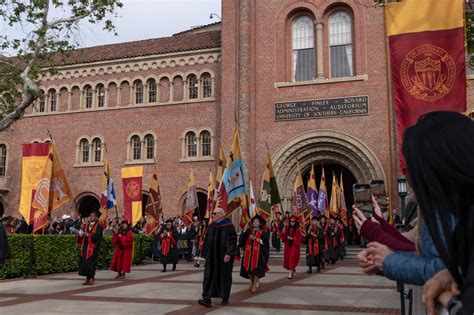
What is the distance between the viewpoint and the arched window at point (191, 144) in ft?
92.0

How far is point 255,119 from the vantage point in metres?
26.2

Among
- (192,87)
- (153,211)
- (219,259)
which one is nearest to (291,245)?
(219,259)

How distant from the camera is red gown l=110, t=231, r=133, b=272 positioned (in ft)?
47.5

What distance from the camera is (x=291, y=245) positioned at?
1458 centimetres

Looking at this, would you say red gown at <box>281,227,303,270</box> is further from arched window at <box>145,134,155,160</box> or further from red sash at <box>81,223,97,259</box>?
arched window at <box>145,134,155,160</box>

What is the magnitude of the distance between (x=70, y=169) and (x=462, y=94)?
89.4ft

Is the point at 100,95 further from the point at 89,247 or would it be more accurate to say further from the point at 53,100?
the point at 89,247

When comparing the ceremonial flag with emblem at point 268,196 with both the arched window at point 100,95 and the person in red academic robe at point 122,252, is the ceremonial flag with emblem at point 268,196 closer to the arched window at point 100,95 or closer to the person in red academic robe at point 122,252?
the person in red academic robe at point 122,252

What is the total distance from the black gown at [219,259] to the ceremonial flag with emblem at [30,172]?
7.18 metres

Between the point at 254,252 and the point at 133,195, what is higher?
the point at 133,195

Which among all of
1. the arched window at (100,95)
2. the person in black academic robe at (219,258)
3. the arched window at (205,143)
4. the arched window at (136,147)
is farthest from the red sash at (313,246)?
the arched window at (100,95)

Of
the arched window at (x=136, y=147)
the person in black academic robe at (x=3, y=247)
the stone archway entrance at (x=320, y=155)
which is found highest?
the arched window at (x=136, y=147)

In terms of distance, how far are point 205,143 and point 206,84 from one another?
11.5ft

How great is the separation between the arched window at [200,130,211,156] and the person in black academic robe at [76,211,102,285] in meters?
14.5
